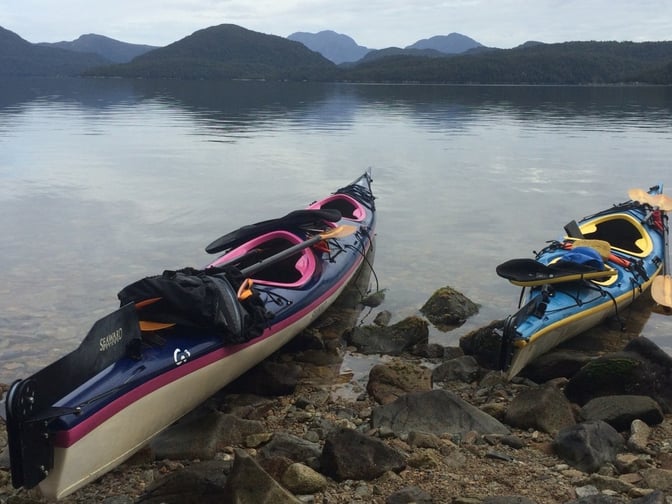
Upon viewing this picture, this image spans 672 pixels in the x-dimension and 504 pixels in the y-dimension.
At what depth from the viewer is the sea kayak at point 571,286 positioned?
735 centimetres

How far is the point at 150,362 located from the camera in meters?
5.62

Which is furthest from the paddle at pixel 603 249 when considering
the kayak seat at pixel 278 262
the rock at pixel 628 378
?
the kayak seat at pixel 278 262

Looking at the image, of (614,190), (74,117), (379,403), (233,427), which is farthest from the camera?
(74,117)

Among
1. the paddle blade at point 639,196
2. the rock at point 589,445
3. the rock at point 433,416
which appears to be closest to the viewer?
the rock at point 589,445

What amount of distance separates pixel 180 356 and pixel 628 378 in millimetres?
4387

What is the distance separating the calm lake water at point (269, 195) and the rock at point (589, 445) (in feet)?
11.9

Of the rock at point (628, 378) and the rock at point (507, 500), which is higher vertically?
the rock at point (507, 500)

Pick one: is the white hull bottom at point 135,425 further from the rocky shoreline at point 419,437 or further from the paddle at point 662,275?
the paddle at point 662,275

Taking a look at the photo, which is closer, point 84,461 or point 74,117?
point 84,461

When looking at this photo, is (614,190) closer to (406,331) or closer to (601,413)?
(406,331)

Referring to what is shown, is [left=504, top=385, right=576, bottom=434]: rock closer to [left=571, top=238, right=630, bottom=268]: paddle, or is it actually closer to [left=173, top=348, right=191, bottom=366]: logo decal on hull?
[left=173, top=348, right=191, bottom=366]: logo decal on hull

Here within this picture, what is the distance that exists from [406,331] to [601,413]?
9.93ft

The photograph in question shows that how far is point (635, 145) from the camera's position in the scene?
96.4 ft

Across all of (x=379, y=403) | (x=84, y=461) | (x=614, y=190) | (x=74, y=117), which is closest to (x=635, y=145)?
(x=614, y=190)
